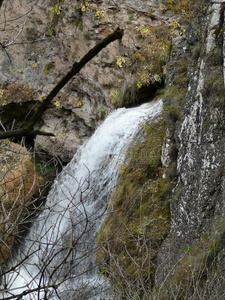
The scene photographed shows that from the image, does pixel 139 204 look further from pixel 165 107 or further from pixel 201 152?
pixel 201 152

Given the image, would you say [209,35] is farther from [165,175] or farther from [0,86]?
[0,86]

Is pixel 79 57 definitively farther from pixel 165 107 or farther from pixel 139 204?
pixel 139 204

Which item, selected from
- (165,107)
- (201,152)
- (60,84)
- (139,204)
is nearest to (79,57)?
(165,107)

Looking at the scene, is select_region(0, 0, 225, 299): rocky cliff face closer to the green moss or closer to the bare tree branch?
the green moss

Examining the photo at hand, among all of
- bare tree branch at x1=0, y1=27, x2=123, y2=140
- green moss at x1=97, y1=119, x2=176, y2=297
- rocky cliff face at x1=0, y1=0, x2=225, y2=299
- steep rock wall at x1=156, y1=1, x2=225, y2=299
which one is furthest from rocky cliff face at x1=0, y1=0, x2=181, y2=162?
bare tree branch at x1=0, y1=27, x2=123, y2=140

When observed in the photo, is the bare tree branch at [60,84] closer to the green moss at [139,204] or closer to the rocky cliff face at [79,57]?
the green moss at [139,204]

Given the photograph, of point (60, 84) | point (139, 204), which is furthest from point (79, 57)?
point (60, 84)

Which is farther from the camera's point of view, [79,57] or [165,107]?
[79,57]

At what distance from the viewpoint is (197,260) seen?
13.8 feet

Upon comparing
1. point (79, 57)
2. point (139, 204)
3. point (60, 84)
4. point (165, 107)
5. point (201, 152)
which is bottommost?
point (139, 204)

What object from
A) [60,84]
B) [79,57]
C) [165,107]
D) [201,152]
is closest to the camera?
[60,84]

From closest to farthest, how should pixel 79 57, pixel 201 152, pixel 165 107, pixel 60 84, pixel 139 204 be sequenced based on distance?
pixel 60 84 < pixel 201 152 < pixel 139 204 < pixel 165 107 < pixel 79 57

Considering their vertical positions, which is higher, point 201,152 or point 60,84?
point 60,84

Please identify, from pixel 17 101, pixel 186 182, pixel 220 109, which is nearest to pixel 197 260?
pixel 186 182
